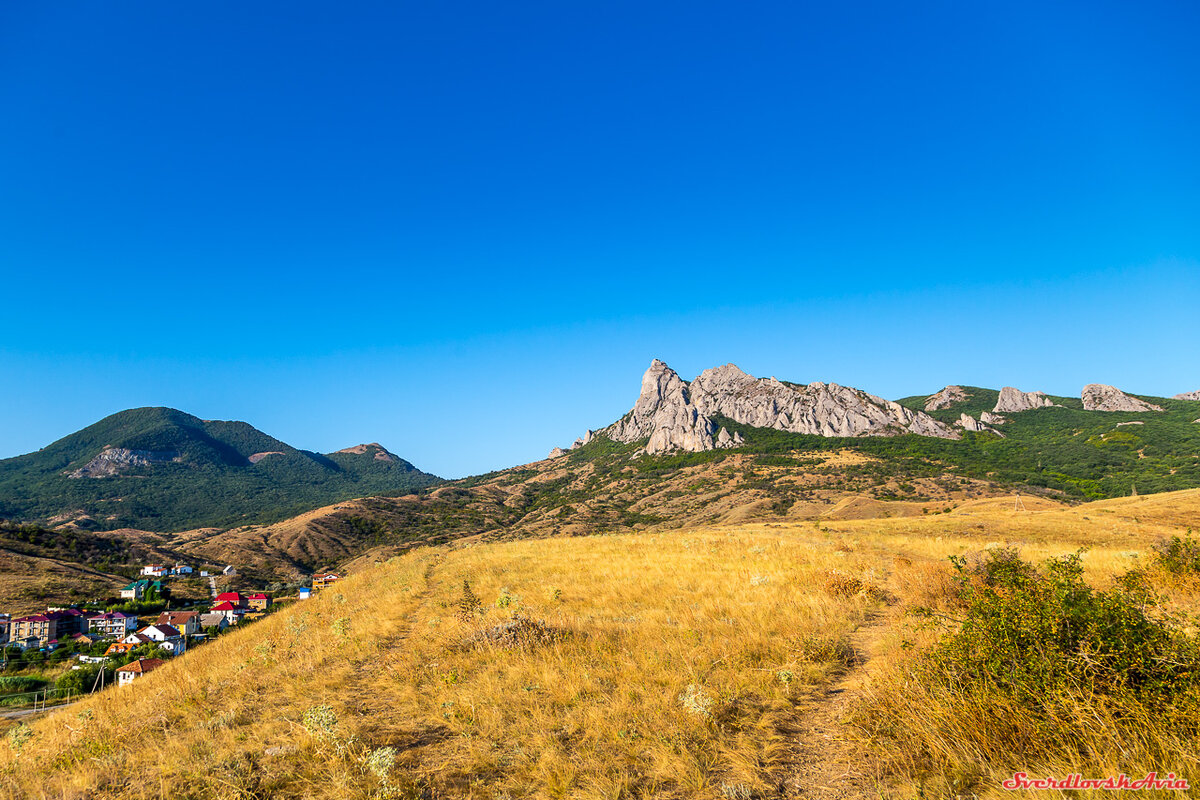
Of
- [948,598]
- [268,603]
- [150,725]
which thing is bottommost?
[268,603]

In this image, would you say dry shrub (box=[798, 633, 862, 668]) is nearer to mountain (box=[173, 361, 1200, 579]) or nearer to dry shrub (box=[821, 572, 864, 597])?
dry shrub (box=[821, 572, 864, 597])

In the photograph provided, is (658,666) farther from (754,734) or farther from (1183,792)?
(1183,792)

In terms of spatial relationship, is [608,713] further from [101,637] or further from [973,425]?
[973,425]

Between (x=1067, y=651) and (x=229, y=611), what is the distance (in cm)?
8224

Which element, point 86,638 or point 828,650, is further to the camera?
point 86,638

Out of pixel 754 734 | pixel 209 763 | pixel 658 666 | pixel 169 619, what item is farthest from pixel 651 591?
pixel 169 619

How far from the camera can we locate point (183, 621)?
59.8 meters

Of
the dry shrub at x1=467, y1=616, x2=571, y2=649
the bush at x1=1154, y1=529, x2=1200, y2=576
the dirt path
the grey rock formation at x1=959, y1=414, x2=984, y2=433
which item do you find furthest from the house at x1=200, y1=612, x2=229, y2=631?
the grey rock formation at x1=959, y1=414, x2=984, y2=433

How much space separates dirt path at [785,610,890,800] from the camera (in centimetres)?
479

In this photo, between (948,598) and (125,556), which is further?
(125,556)

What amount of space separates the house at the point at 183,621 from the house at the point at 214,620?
130 cm

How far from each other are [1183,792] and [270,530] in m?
158

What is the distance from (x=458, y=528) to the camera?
5064 inches

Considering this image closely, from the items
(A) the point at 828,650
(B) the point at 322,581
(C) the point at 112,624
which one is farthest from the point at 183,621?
(A) the point at 828,650
